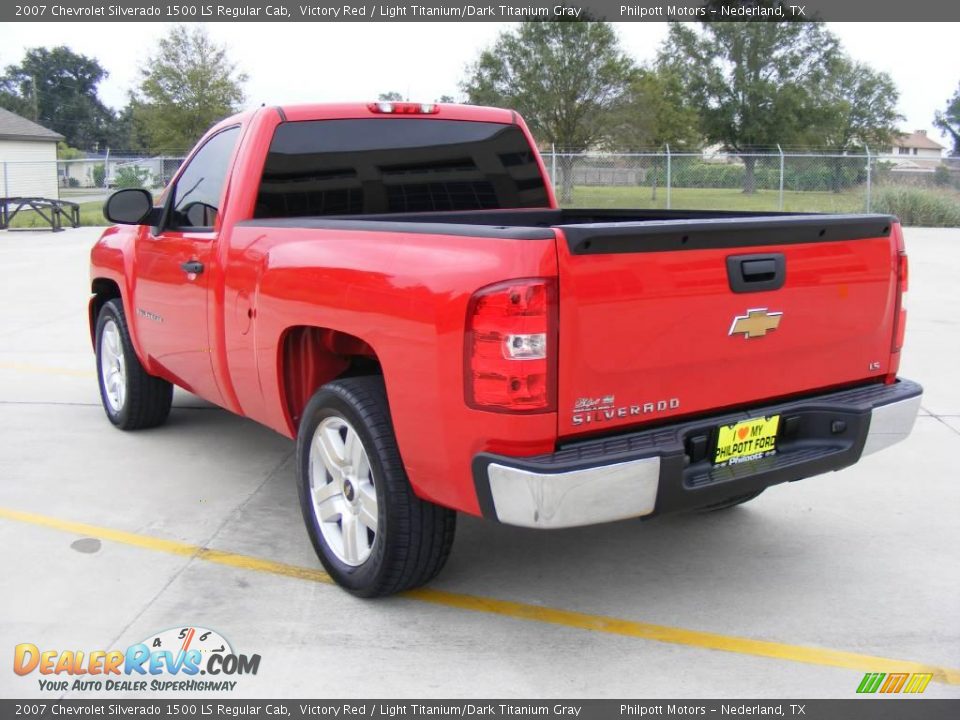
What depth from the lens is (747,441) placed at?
3521 millimetres

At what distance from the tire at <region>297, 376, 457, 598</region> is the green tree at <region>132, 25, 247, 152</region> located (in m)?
43.4

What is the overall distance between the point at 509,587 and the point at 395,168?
2234 millimetres

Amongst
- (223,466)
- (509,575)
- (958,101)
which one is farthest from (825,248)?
(958,101)

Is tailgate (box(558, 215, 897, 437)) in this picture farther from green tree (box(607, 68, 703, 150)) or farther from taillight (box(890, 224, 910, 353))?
green tree (box(607, 68, 703, 150))

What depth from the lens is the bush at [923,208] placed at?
83.8 feet

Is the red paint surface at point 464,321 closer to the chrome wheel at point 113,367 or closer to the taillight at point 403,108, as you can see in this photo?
the taillight at point 403,108

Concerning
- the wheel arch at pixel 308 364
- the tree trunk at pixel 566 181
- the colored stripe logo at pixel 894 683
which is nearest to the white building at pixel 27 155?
the tree trunk at pixel 566 181

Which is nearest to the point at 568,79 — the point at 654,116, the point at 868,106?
the point at 654,116

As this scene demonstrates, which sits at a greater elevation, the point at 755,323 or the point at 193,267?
the point at 193,267

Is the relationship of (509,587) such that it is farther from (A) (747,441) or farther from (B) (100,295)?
(B) (100,295)

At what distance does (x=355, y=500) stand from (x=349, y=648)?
57 cm

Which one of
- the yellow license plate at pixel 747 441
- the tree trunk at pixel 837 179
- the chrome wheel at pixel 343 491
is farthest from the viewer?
the tree trunk at pixel 837 179

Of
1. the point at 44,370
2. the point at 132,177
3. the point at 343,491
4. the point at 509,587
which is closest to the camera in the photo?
the point at 343,491

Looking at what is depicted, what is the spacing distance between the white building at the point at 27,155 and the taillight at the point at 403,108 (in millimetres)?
41196
